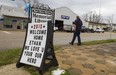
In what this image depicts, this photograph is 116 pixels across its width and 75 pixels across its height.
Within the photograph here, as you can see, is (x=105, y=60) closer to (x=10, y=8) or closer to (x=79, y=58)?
(x=79, y=58)

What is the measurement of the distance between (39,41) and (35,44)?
0.51 ft

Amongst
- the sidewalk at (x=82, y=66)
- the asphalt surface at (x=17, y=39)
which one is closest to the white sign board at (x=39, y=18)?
the sidewalk at (x=82, y=66)

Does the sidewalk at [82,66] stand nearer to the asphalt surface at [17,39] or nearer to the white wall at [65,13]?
the asphalt surface at [17,39]

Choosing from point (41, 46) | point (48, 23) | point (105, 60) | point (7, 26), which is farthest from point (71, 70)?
point (7, 26)

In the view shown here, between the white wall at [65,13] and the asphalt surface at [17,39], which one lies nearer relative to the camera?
the asphalt surface at [17,39]

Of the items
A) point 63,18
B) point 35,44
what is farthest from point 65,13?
point 35,44

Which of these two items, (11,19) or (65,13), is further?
(65,13)

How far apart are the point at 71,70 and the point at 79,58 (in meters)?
1.46

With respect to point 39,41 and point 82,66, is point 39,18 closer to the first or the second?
point 39,41

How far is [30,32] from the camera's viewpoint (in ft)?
18.3

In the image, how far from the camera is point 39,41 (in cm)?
534

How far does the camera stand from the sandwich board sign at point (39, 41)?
203 inches

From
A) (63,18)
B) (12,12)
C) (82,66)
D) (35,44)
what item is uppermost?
(12,12)

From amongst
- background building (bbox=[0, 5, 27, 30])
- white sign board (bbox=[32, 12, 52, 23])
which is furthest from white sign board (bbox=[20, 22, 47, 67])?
background building (bbox=[0, 5, 27, 30])
